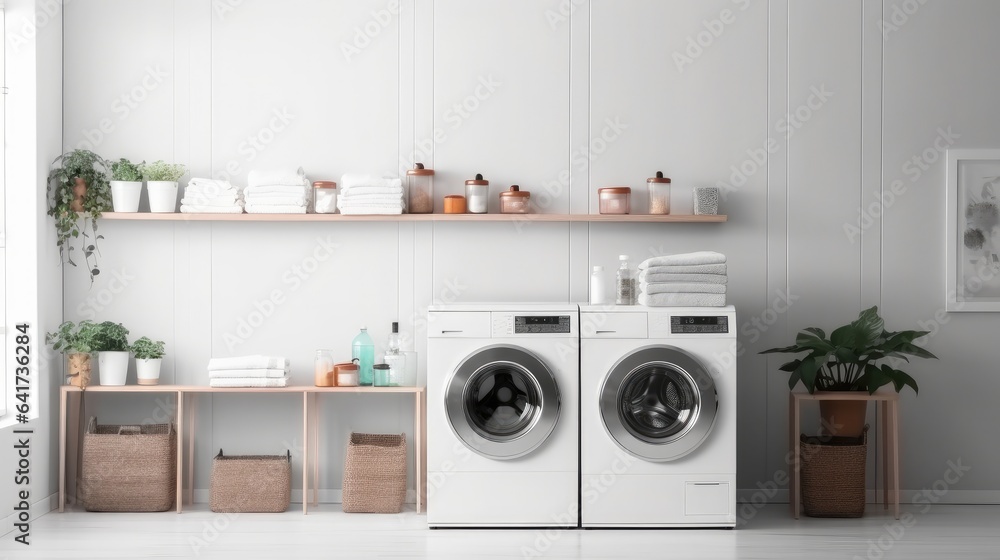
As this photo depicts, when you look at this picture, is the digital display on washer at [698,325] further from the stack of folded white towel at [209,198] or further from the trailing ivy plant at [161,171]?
the trailing ivy plant at [161,171]

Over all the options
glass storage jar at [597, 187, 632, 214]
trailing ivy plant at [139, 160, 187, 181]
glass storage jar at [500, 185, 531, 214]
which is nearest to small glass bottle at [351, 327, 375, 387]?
glass storage jar at [500, 185, 531, 214]

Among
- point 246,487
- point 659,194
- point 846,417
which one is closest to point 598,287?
point 659,194

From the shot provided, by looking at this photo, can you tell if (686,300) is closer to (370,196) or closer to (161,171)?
(370,196)

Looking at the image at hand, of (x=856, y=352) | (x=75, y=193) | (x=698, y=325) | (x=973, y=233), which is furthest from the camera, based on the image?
(x=973, y=233)

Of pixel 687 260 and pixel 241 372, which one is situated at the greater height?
pixel 687 260

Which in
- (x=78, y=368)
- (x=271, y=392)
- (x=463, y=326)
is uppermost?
(x=463, y=326)

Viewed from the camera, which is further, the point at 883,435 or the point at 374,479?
the point at 883,435

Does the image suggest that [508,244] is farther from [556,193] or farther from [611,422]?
[611,422]

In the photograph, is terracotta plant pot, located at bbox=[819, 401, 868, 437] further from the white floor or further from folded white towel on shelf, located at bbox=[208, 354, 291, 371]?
folded white towel on shelf, located at bbox=[208, 354, 291, 371]

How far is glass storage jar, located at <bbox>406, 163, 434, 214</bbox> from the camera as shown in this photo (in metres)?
4.20

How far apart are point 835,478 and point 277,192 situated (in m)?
2.98

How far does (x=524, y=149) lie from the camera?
14.2ft

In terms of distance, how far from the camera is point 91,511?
4066 mm

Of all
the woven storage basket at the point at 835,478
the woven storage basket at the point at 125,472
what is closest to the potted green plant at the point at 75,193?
the woven storage basket at the point at 125,472
